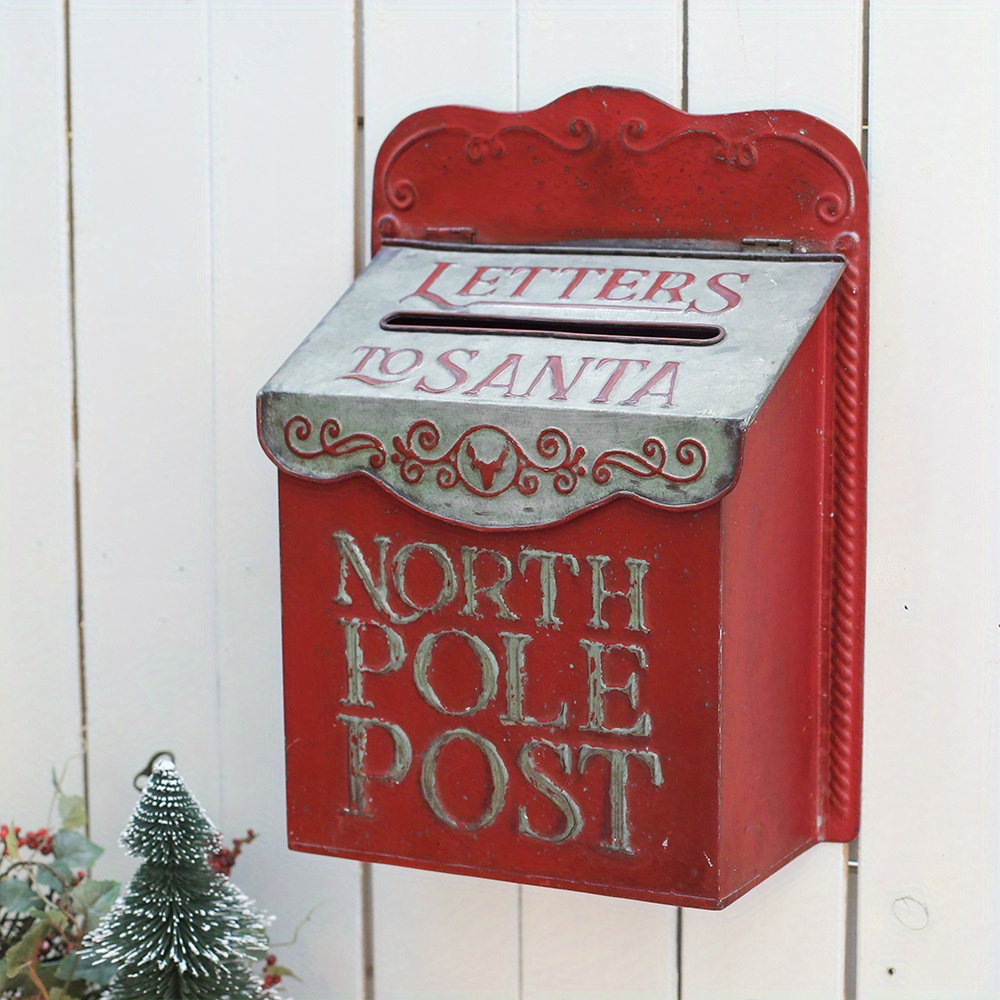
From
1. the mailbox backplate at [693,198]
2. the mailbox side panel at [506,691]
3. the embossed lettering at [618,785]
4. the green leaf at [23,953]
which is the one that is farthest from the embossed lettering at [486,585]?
the green leaf at [23,953]

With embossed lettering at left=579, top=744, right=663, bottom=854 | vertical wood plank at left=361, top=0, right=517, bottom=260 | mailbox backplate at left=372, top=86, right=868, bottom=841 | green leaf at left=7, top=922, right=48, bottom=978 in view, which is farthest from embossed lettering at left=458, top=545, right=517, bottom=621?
green leaf at left=7, top=922, right=48, bottom=978

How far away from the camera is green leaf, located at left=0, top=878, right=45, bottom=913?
3.94 ft

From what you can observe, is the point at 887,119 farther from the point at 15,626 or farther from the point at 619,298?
the point at 15,626

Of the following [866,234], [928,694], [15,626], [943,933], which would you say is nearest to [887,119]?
[866,234]

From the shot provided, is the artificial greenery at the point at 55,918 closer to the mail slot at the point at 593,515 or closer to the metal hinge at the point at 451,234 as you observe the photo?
the mail slot at the point at 593,515

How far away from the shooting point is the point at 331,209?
123cm

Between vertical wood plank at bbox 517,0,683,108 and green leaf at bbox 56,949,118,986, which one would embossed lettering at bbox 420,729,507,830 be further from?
vertical wood plank at bbox 517,0,683,108

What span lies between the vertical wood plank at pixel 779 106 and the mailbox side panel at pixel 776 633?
0.25 ft

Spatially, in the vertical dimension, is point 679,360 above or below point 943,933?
above

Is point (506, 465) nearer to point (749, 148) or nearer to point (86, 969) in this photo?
point (749, 148)

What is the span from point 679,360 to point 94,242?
0.61 m

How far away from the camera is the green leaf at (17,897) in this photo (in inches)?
47.3

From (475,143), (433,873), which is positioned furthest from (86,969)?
(475,143)

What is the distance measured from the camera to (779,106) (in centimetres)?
110
